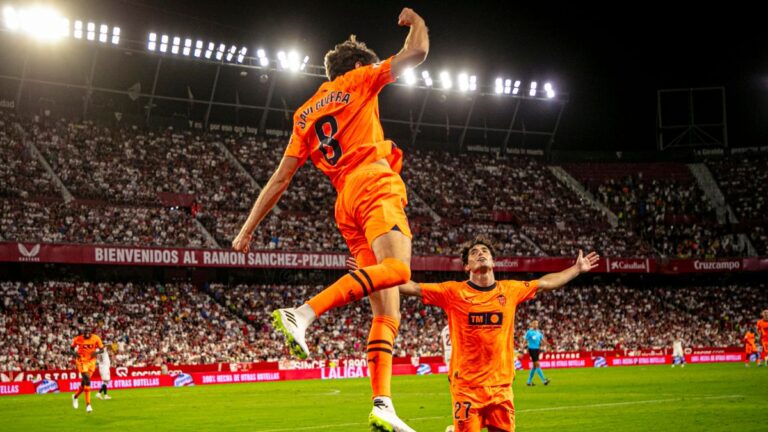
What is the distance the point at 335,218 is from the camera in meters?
20.7

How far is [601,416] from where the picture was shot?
725 inches

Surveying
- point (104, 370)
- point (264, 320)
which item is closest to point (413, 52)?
point (104, 370)

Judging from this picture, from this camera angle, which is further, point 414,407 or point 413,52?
point 414,407

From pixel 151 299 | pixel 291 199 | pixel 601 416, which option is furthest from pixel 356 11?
pixel 601 416

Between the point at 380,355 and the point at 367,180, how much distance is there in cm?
140

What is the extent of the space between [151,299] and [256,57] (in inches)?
760

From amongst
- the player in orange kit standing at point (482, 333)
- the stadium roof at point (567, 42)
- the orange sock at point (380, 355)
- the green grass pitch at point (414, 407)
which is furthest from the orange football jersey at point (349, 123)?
the stadium roof at point (567, 42)

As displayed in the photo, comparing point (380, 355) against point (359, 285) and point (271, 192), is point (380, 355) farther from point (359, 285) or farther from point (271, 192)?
point (271, 192)

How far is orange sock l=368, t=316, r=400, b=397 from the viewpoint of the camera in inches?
264

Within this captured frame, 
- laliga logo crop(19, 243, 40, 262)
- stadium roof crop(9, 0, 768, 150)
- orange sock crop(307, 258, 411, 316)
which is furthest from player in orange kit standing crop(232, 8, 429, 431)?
stadium roof crop(9, 0, 768, 150)

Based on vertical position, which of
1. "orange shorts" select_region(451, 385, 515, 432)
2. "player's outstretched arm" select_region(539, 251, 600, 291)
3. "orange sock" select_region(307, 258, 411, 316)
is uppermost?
"player's outstretched arm" select_region(539, 251, 600, 291)

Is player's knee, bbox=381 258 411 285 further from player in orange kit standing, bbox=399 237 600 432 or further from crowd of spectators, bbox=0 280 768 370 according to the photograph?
crowd of spectators, bbox=0 280 768 370

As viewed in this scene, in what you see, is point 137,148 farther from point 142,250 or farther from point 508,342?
point 508,342

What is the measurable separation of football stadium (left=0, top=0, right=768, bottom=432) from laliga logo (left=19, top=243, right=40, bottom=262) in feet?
0.34
